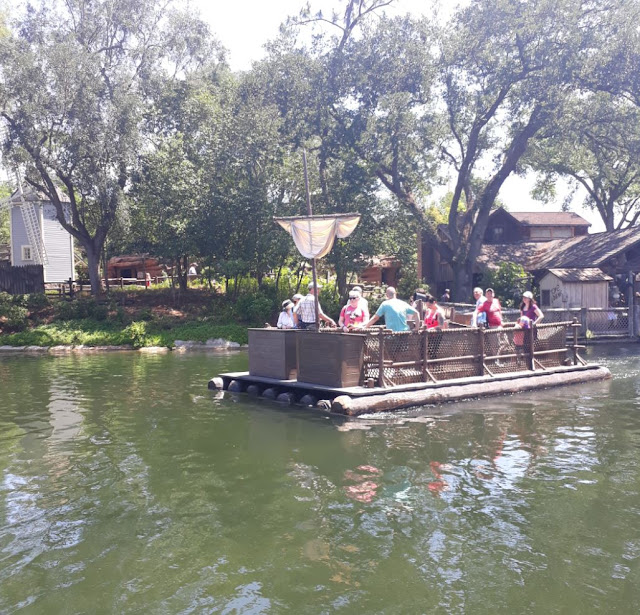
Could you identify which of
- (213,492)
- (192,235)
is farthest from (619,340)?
(213,492)

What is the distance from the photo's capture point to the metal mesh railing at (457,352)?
43.0 feet

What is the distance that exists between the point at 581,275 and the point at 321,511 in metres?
23.7

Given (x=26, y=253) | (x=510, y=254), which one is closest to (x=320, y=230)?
(x=510, y=254)

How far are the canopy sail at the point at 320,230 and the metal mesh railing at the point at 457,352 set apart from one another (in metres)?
2.03

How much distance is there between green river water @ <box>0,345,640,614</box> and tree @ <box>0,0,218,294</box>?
67.9 feet

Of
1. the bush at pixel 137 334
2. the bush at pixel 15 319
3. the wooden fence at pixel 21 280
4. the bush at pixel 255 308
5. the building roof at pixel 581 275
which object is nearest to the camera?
the building roof at pixel 581 275

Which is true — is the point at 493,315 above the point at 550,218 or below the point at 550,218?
below

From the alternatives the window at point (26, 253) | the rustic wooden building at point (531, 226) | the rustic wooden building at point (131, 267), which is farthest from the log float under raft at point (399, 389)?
the rustic wooden building at point (131, 267)

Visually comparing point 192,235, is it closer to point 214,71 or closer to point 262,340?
point 214,71

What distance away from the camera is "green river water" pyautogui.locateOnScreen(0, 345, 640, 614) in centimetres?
550

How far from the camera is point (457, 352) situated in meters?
14.3

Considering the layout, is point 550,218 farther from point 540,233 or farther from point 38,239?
point 38,239

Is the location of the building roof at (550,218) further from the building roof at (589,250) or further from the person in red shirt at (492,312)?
the person in red shirt at (492,312)

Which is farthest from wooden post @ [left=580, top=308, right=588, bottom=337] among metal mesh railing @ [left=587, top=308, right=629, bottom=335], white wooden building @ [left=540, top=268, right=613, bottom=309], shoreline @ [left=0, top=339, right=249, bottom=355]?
shoreline @ [left=0, top=339, right=249, bottom=355]
